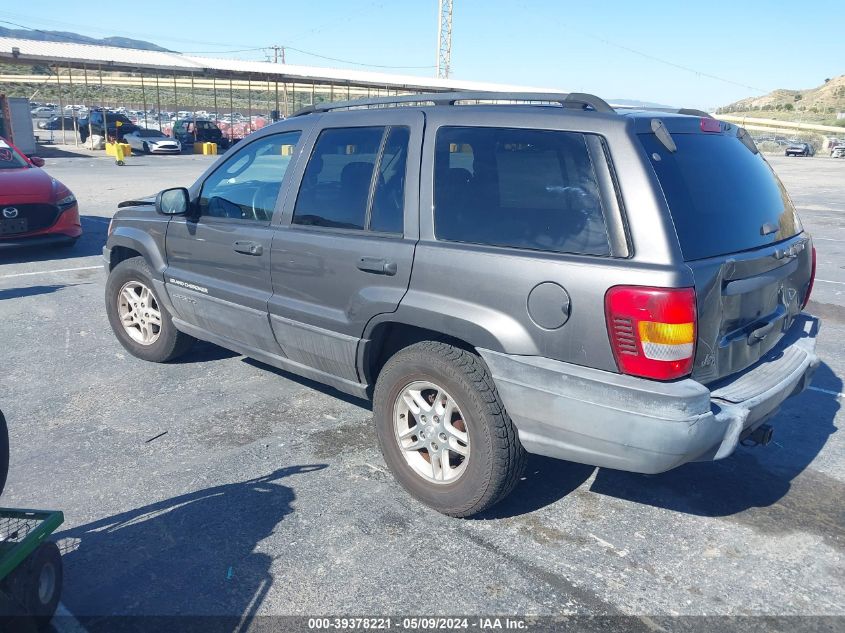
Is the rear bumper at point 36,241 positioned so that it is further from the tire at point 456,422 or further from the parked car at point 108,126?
the parked car at point 108,126

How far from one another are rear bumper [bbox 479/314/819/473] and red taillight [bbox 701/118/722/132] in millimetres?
1184

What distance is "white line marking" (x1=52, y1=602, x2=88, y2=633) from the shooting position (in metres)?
2.56

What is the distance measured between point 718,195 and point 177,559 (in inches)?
114

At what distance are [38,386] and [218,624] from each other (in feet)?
10.1

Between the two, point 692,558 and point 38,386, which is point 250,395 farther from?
point 692,558

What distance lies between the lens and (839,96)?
11300 cm

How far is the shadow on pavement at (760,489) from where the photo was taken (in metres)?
3.40

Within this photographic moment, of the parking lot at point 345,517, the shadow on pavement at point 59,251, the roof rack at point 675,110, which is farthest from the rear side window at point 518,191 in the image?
the shadow on pavement at point 59,251

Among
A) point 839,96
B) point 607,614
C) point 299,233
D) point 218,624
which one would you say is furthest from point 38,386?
point 839,96

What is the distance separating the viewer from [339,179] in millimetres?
3887

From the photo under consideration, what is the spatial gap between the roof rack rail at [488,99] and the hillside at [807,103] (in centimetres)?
8845

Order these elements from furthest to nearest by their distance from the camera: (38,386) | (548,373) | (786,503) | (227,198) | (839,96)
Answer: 1. (839,96)
2. (38,386)
3. (227,198)
4. (786,503)
5. (548,373)

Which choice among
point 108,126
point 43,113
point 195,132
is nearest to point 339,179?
point 195,132

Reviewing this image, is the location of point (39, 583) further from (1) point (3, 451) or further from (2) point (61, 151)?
(2) point (61, 151)
